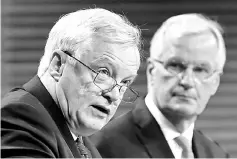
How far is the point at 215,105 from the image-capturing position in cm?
236

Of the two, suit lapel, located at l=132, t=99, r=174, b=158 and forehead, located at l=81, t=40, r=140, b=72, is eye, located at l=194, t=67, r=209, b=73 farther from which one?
forehead, located at l=81, t=40, r=140, b=72

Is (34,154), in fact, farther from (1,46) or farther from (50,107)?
(1,46)

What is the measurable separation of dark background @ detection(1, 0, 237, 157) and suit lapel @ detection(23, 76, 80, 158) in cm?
74

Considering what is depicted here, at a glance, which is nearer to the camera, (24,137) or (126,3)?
(24,137)

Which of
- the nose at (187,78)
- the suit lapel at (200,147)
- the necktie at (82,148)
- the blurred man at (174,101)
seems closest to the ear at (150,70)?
the blurred man at (174,101)

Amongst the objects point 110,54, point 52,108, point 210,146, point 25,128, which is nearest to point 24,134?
point 25,128

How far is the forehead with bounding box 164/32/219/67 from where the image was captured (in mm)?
1709

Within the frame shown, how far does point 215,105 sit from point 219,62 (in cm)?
60

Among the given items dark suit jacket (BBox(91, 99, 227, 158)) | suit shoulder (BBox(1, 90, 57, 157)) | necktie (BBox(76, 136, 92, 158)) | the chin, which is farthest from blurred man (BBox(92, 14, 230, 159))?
suit shoulder (BBox(1, 90, 57, 157))

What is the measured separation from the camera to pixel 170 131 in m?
1.73

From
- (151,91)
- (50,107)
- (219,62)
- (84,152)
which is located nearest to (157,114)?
(151,91)

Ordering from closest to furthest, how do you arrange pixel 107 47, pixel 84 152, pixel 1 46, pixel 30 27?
pixel 107 47 < pixel 84 152 < pixel 1 46 < pixel 30 27

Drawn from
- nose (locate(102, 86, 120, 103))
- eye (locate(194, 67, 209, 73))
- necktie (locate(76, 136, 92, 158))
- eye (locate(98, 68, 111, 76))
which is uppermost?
eye (locate(98, 68, 111, 76))

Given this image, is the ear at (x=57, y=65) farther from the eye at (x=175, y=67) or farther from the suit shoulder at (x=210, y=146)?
the suit shoulder at (x=210, y=146)
